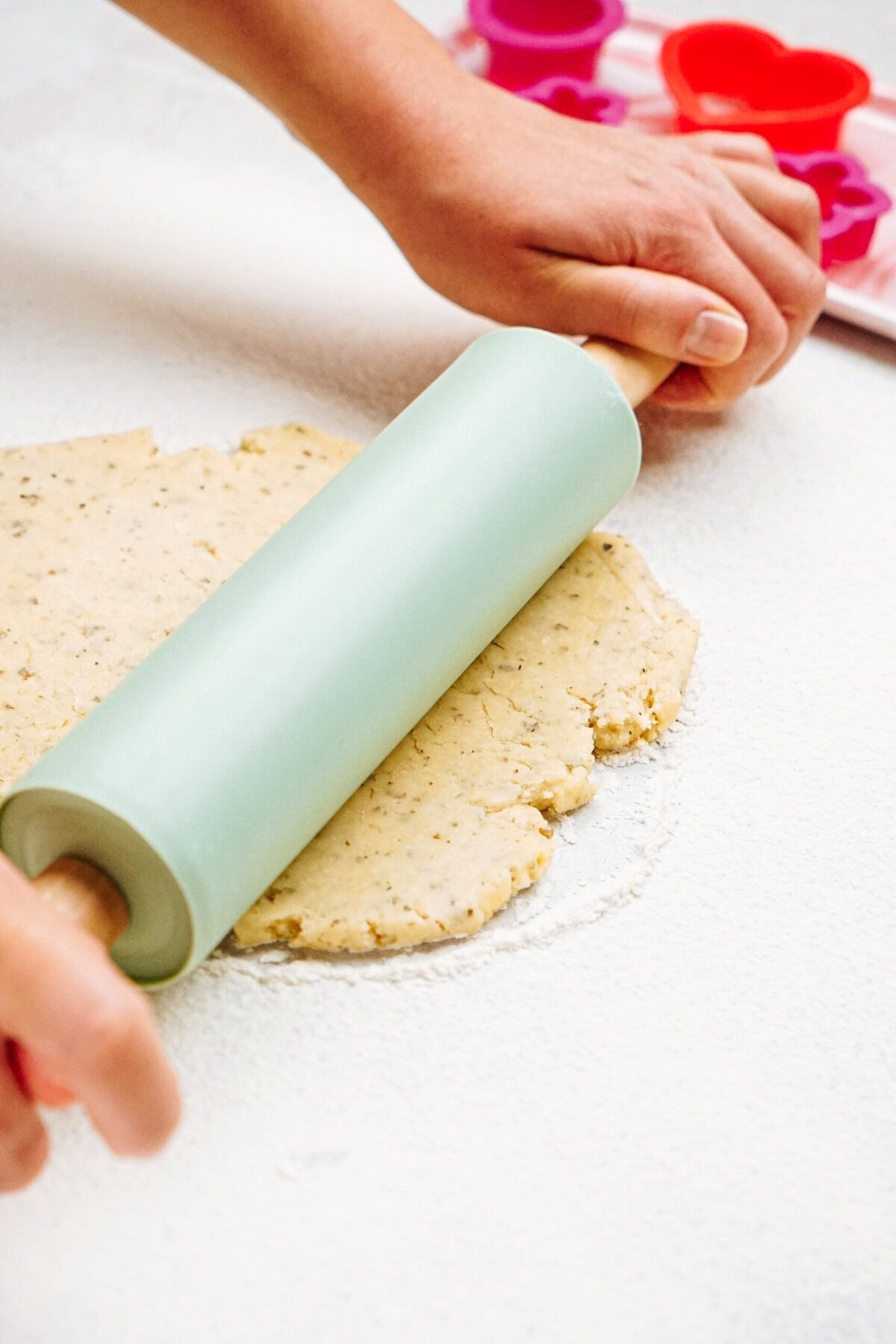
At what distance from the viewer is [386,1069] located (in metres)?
0.91

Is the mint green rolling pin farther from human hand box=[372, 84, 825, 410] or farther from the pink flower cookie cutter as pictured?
the pink flower cookie cutter

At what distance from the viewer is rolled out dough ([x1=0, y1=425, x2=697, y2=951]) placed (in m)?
0.97

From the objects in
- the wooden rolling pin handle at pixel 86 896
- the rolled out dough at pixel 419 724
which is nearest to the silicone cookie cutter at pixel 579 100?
the rolled out dough at pixel 419 724

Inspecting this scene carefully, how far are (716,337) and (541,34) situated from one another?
88cm

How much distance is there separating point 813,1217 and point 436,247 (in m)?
1.00

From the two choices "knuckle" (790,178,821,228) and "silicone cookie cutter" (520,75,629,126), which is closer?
"knuckle" (790,178,821,228)

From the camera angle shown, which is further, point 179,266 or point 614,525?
point 179,266

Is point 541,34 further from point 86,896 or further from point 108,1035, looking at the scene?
point 108,1035

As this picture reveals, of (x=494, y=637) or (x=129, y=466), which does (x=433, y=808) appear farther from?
(x=129, y=466)

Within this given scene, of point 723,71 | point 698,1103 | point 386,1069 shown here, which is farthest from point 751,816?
point 723,71

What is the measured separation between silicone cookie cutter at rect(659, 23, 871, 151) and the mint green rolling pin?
30.0 inches

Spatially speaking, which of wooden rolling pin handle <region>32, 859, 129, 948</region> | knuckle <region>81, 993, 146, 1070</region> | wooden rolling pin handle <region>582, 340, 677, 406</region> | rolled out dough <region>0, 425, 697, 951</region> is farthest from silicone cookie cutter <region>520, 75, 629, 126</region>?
knuckle <region>81, 993, 146, 1070</region>

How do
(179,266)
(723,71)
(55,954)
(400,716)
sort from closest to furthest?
(55,954), (400,716), (179,266), (723,71)

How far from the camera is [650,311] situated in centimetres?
122
